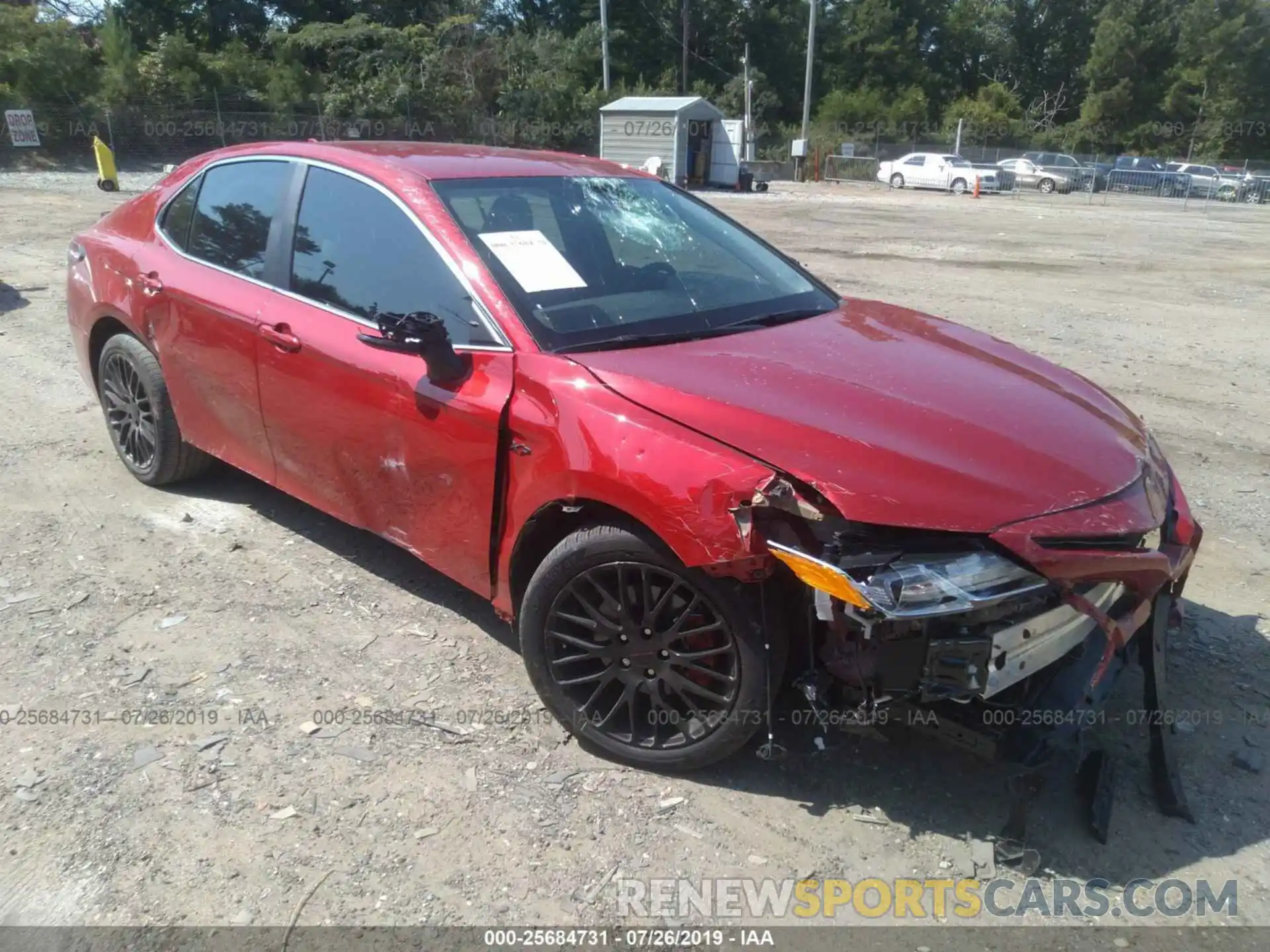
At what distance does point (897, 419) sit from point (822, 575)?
612mm

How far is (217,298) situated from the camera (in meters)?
4.08

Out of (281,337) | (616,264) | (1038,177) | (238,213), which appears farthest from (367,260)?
(1038,177)

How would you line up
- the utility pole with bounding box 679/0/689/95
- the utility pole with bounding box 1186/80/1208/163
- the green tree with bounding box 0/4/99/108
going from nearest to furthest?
the green tree with bounding box 0/4/99/108
the utility pole with bounding box 679/0/689/95
the utility pole with bounding box 1186/80/1208/163

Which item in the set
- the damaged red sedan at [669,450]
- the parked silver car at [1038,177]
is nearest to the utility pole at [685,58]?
the parked silver car at [1038,177]

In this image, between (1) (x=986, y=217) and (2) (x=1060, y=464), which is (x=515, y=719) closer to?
(2) (x=1060, y=464)

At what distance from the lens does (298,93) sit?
36.9m

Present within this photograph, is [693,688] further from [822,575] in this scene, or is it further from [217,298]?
[217,298]

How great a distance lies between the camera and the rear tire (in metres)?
4.62

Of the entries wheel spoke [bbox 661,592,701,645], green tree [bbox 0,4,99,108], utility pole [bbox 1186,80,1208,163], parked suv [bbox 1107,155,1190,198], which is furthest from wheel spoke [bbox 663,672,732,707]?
utility pole [bbox 1186,80,1208,163]

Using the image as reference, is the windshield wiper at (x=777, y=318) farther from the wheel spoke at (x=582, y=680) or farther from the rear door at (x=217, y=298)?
the rear door at (x=217, y=298)

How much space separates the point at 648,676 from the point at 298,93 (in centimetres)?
3930

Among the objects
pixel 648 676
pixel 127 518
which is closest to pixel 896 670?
pixel 648 676

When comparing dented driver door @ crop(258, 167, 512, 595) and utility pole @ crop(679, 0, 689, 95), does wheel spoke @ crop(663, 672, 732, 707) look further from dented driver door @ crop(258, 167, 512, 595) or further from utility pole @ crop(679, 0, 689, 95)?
utility pole @ crop(679, 0, 689, 95)

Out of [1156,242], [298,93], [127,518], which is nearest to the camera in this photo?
[127,518]
